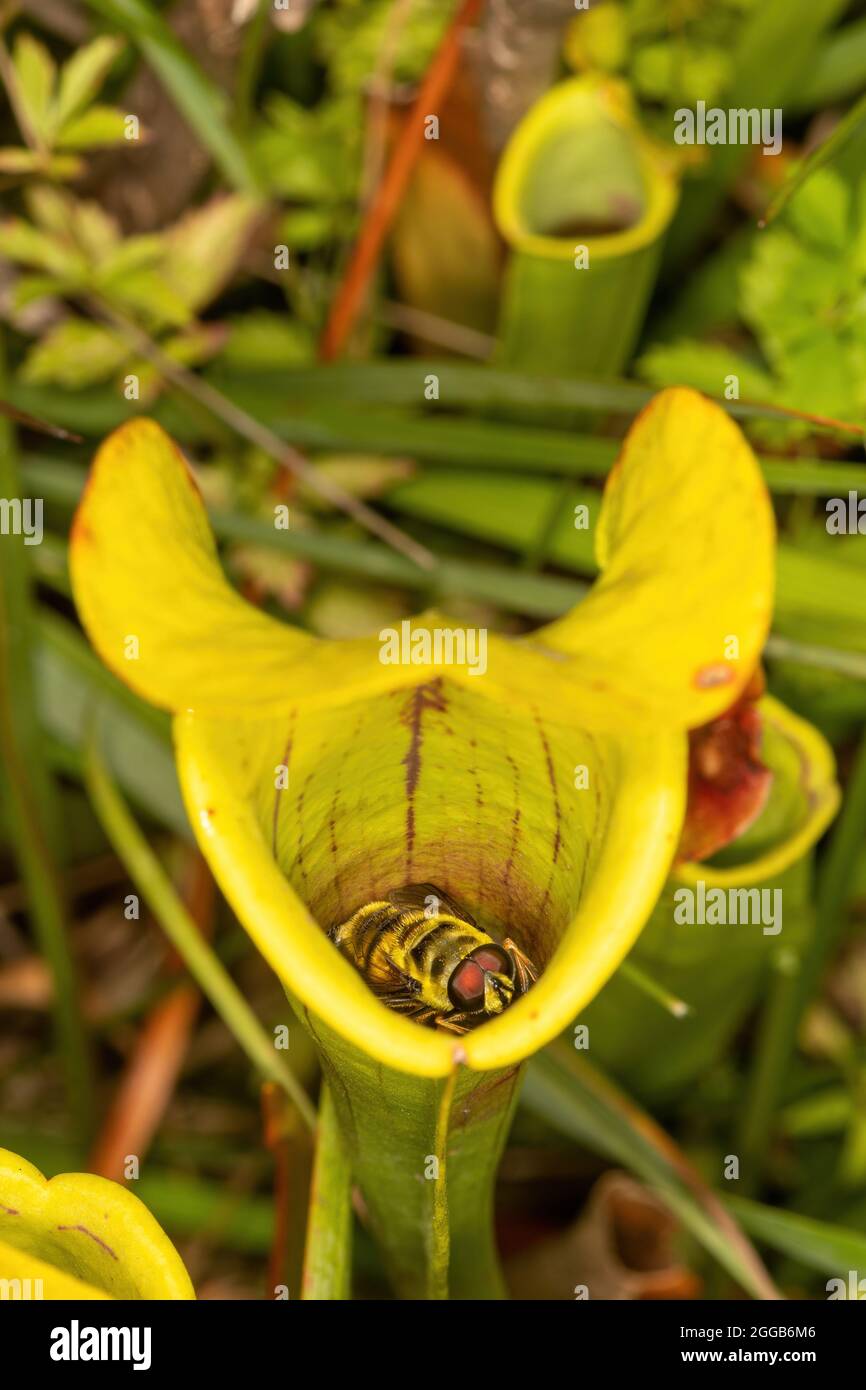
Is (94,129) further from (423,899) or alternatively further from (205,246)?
(423,899)

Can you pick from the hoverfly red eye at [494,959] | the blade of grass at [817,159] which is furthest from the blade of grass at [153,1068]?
the blade of grass at [817,159]

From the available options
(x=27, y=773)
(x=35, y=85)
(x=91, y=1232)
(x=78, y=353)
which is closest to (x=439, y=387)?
(x=78, y=353)

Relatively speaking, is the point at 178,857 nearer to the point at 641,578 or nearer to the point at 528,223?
the point at 528,223

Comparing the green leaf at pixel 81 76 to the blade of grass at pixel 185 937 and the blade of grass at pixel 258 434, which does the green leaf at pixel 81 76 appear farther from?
the blade of grass at pixel 185 937

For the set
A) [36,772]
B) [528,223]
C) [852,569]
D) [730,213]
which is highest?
[730,213]

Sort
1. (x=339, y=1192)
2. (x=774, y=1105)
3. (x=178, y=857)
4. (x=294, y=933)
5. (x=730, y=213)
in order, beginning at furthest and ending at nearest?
(x=730, y=213) → (x=178, y=857) → (x=774, y=1105) → (x=339, y=1192) → (x=294, y=933)

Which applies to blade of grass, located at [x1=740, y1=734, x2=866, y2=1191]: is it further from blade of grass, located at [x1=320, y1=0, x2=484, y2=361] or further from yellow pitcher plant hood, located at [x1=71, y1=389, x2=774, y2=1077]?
blade of grass, located at [x1=320, y1=0, x2=484, y2=361]

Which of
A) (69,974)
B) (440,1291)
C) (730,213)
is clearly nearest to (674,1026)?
(440,1291)
